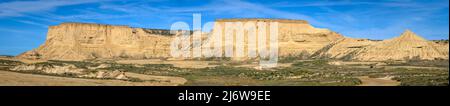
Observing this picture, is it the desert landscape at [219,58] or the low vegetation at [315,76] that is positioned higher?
the desert landscape at [219,58]

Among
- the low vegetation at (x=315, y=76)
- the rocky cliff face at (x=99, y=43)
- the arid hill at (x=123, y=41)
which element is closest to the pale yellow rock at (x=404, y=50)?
the low vegetation at (x=315, y=76)

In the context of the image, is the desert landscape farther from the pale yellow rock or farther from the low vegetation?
the low vegetation

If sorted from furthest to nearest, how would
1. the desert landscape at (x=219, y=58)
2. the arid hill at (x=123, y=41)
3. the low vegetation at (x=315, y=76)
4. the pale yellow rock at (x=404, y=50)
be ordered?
the arid hill at (x=123, y=41), the pale yellow rock at (x=404, y=50), the desert landscape at (x=219, y=58), the low vegetation at (x=315, y=76)

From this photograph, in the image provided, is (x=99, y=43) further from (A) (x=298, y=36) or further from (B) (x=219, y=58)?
(A) (x=298, y=36)

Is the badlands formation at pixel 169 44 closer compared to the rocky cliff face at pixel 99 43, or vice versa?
the badlands formation at pixel 169 44

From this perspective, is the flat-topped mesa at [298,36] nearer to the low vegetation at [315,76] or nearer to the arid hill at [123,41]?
the arid hill at [123,41]

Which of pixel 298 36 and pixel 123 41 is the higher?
pixel 298 36

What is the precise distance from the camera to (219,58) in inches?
4811

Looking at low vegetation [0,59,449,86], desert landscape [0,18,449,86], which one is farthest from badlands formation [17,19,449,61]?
low vegetation [0,59,449,86]

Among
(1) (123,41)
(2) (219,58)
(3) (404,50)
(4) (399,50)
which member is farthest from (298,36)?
(1) (123,41)

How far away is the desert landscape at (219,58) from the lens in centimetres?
7031

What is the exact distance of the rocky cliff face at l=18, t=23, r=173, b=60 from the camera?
136 meters

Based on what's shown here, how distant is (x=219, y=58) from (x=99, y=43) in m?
41.7
